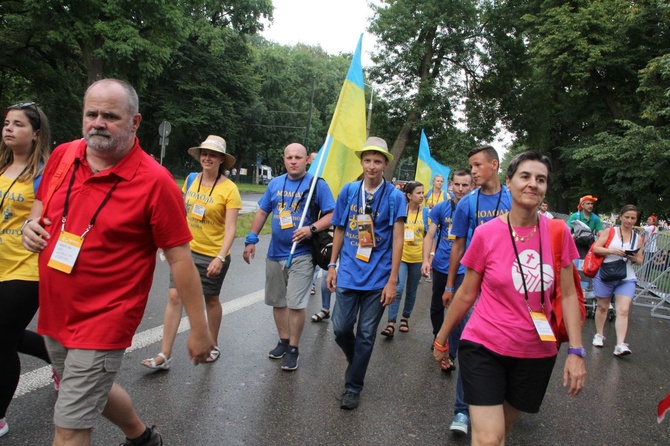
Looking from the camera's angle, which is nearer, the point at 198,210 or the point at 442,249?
the point at 198,210

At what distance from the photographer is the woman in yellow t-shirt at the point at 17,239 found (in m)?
2.95

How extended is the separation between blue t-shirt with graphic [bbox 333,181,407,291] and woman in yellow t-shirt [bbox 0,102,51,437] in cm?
212

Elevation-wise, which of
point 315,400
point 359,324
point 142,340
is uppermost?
point 359,324

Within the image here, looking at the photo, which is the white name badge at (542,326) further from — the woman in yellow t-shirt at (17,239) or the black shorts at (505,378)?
the woman in yellow t-shirt at (17,239)

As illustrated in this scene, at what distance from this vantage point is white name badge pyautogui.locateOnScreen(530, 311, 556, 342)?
2.56 m

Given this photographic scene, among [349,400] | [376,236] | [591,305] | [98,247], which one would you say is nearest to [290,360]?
[349,400]

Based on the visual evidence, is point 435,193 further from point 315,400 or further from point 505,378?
point 505,378

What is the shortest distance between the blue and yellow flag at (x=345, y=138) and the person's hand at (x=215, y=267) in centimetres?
156

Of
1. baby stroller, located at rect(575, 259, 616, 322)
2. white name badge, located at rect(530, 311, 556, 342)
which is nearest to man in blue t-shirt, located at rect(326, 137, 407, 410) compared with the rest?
white name badge, located at rect(530, 311, 556, 342)

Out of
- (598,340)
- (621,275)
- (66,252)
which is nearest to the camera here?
(66,252)

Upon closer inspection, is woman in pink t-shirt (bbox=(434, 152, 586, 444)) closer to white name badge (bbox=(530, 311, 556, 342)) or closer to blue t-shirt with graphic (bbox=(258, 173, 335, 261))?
white name badge (bbox=(530, 311, 556, 342))

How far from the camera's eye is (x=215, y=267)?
4.30 meters

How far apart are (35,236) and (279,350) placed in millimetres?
2975

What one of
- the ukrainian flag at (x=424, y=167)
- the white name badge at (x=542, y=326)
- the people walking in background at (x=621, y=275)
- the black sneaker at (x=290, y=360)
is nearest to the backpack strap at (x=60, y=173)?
the white name badge at (x=542, y=326)
